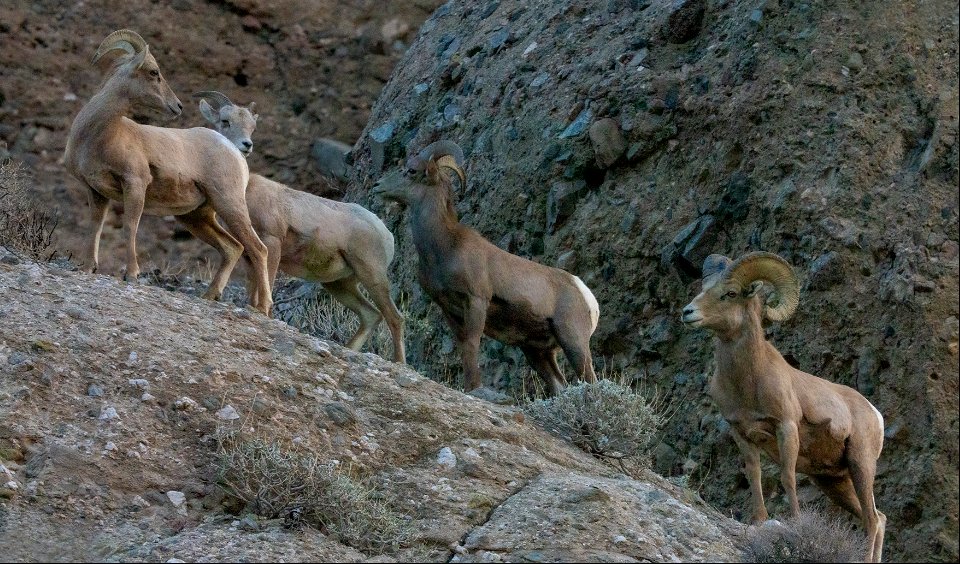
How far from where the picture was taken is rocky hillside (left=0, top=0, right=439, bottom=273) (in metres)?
20.1

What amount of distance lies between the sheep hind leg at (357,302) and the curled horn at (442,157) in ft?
3.50

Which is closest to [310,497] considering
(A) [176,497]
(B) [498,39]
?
(A) [176,497]

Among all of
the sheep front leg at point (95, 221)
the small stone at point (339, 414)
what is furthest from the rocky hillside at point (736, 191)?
the sheep front leg at point (95, 221)

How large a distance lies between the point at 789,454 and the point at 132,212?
467 cm

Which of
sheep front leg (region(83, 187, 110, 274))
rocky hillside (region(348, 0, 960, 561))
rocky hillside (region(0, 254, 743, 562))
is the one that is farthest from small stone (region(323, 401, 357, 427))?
rocky hillside (region(348, 0, 960, 561))

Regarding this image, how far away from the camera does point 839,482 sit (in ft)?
31.4

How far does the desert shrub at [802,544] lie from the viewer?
783 centimetres

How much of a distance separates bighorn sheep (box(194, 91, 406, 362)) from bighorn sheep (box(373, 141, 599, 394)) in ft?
1.09

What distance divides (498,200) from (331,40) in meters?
9.07

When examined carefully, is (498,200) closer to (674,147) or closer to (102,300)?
(674,147)

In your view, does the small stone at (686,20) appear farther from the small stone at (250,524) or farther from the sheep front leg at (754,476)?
the small stone at (250,524)

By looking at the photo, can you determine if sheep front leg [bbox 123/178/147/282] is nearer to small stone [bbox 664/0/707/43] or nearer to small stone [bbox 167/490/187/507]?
small stone [bbox 167/490/187/507]

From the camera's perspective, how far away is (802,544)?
785cm

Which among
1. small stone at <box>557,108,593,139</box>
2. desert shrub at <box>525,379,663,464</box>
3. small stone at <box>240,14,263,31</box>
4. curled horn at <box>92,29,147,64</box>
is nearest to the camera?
desert shrub at <box>525,379,663,464</box>
